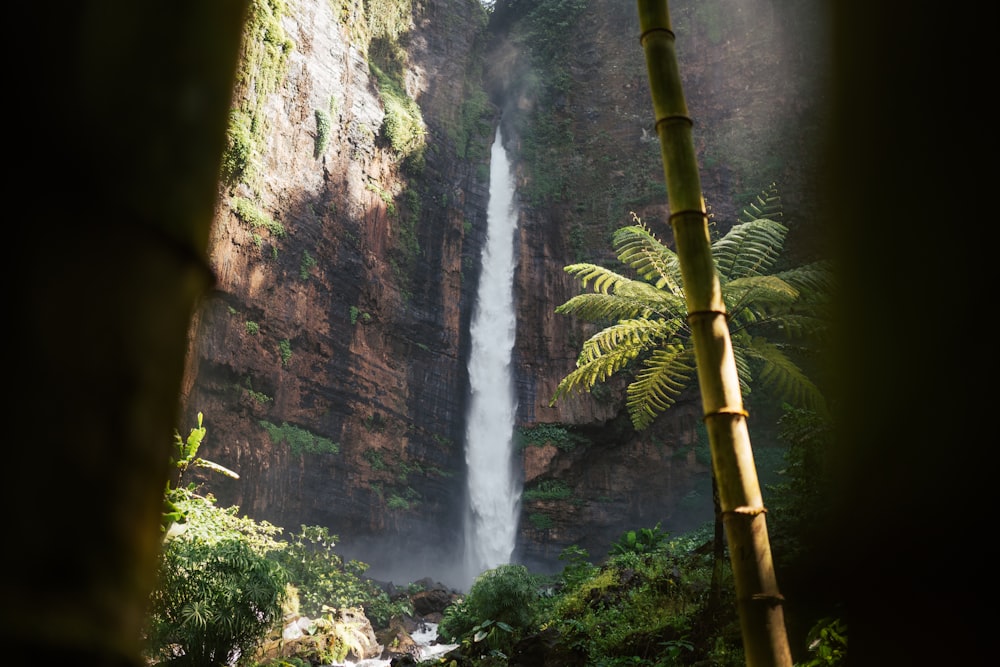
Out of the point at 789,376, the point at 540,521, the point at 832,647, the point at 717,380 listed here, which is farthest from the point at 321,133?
the point at 717,380

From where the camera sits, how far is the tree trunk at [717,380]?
2.31m

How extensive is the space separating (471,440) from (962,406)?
23.9 metres

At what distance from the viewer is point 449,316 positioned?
85.7ft

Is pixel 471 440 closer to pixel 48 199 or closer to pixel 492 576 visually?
pixel 492 576

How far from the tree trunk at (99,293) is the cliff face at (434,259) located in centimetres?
1648

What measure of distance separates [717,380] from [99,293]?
7.15 feet

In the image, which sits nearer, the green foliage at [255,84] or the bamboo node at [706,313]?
the bamboo node at [706,313]

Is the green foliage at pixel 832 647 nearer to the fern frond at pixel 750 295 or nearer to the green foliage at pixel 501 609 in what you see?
the fern frond at pixel 750 295

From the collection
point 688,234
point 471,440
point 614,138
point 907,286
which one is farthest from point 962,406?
point 614,138

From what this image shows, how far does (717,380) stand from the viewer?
246 cm

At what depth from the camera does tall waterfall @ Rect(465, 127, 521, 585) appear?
23.7m

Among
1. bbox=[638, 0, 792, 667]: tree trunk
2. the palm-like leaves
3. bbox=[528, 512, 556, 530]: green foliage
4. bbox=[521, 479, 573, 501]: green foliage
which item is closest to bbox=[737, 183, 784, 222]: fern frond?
the palm-like leaves

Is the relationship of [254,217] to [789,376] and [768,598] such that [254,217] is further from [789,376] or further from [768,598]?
[768,598]

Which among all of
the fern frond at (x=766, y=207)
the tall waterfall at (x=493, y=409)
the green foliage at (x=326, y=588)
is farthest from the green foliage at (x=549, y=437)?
the fern frond at (x=766, y=207)
